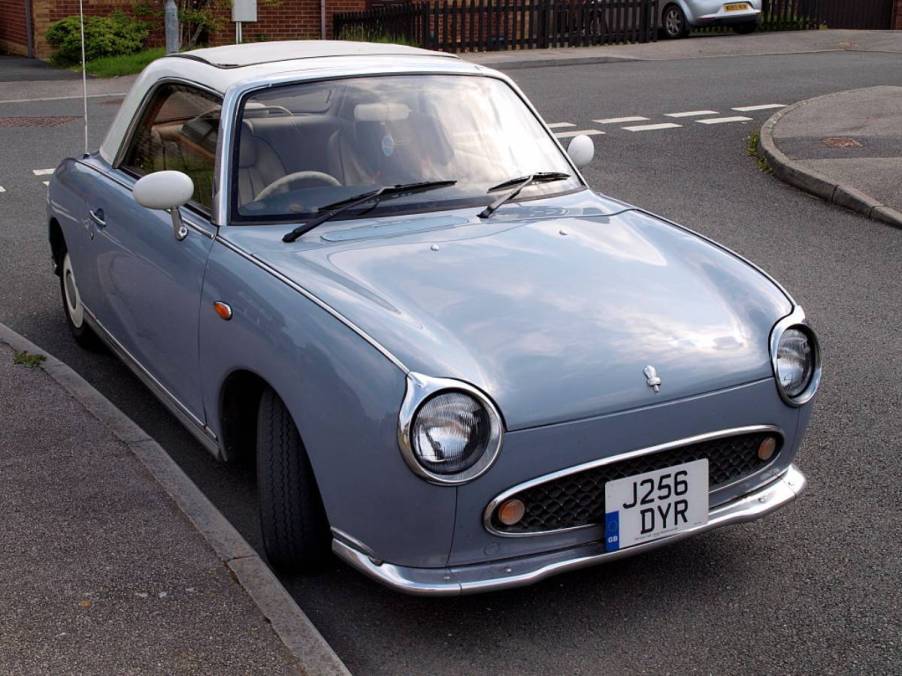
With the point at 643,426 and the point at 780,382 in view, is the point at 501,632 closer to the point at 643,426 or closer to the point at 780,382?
the point at 643,426

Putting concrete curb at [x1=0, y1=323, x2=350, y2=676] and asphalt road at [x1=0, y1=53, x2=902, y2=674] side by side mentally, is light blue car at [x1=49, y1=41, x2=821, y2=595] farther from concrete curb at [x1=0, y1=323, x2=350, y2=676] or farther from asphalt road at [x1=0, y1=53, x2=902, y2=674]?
asphalt road at [x1=0, y1=53, x2=902, y2=674]

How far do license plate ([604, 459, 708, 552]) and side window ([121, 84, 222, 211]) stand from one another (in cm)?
196

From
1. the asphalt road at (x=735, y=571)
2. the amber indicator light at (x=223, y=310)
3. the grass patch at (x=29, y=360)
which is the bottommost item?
the asphalt road at (x=735, y=571)

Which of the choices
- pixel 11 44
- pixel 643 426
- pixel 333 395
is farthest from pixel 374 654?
pixel 11 44

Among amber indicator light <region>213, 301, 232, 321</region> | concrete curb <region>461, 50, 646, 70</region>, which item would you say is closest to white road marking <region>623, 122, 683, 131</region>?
concrete curb <region>461, 50, 646, 70</region>

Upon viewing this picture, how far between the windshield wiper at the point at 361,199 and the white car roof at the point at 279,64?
0.58m

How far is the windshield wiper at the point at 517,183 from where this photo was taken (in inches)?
179

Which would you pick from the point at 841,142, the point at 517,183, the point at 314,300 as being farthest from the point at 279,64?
the point at 841,142

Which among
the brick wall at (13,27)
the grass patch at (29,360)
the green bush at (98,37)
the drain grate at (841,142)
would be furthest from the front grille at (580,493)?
the brick wall at (13,27)

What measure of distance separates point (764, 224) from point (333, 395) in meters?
6.35

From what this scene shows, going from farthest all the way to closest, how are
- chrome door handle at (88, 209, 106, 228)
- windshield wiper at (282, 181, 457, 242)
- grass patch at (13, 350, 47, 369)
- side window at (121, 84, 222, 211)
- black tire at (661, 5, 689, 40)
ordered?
black tire at (661, 5, 689, 40), grass patch at (13, 350, 47, 369), chrome door handle at (88, 209, 106, 228), side window at (121, 84, 222, 211), windshield wiper at (282, 181, 457, 242)

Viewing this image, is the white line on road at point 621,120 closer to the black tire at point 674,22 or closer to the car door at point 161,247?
the car door at point 161,247

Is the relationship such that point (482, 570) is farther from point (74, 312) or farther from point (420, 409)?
point (74, 312)

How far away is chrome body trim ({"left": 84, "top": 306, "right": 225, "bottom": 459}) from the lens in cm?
440
